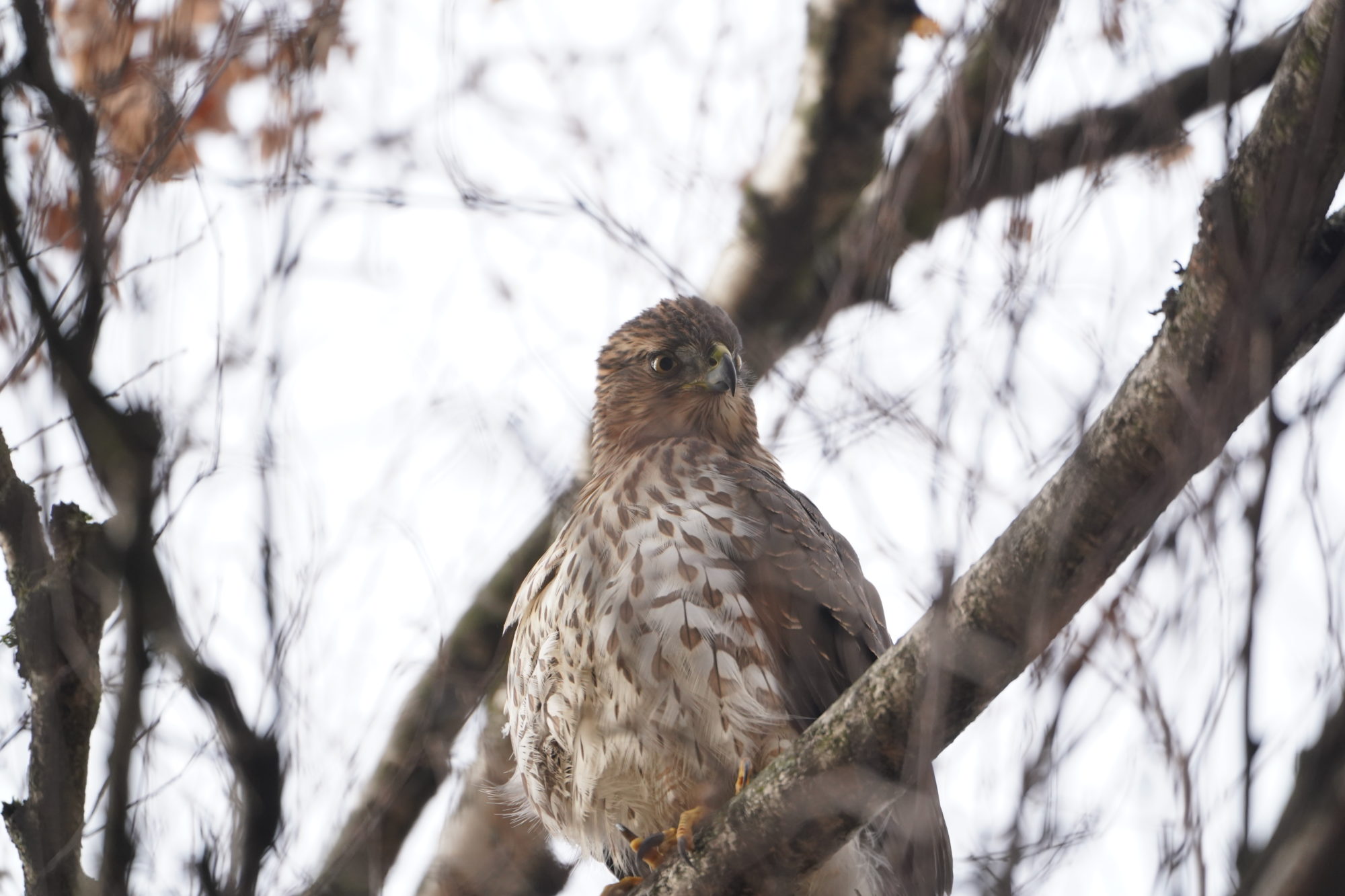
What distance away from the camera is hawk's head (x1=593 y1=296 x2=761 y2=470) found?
5355mm

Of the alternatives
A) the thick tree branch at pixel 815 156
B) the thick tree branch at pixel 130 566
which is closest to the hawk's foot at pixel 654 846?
the thick tree branch at pixel 130 566

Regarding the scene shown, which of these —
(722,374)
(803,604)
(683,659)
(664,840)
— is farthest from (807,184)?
(664,840)

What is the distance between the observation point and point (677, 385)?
17.9ft

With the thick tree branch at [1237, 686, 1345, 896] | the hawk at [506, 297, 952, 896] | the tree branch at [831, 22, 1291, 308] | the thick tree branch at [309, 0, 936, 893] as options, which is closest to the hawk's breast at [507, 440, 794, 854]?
the hawk at [506, 297, 952, 896]

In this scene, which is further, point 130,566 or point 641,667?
point 641,667

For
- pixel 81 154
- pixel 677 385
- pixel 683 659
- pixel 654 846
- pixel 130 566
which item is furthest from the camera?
pixel 677 385

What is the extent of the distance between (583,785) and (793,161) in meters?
4.22

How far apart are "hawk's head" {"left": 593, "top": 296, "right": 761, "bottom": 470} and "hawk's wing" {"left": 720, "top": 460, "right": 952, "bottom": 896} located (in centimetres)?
84

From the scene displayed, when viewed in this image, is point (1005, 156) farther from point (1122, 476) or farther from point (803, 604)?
point (1122, 476)

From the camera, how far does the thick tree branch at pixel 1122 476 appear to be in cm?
211

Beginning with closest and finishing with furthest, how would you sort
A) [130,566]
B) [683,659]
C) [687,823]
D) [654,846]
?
[130,566] → [687,823] → [683,659] → [654,846]

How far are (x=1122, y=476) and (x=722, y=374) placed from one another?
9.44 ft

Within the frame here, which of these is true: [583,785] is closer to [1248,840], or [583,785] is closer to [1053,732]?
[1053,732]

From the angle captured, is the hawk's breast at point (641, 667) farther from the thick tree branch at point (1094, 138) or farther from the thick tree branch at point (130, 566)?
the thick tree branch at point (1094, 138)
